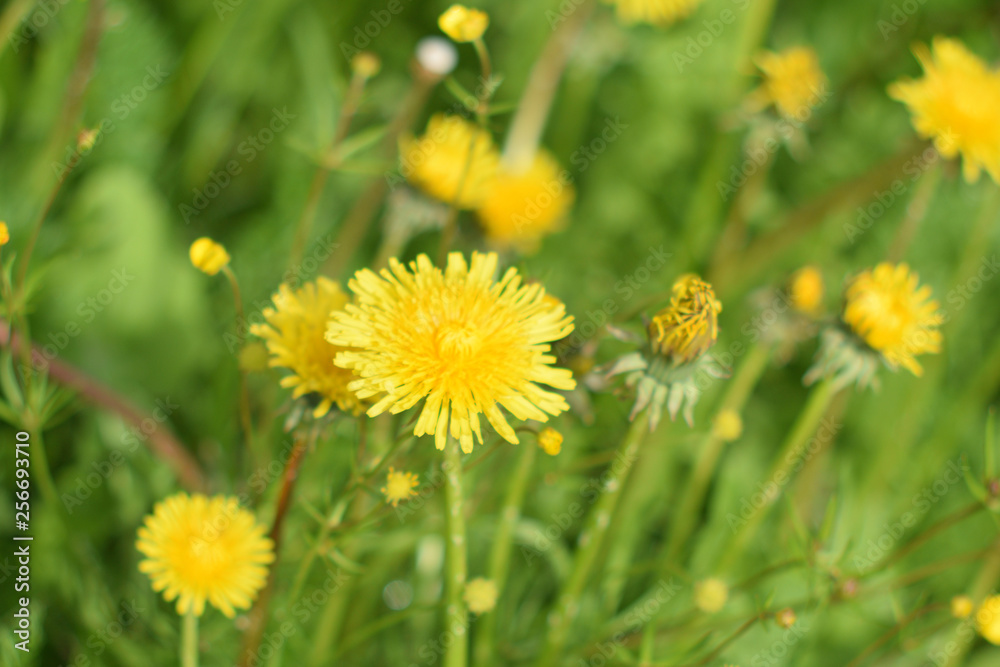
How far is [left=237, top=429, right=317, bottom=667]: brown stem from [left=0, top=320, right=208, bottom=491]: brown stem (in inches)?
12.0

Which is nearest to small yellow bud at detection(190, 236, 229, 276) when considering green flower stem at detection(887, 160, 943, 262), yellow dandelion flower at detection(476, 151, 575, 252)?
yellow dandelion flower at detection(476, 151, 575, 252)

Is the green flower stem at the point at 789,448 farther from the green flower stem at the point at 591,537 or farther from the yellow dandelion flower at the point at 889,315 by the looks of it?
the green flower stem at the point at 591,537

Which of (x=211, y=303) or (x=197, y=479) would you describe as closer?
(x=197, y=479)

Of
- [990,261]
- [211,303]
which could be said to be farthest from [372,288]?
[990,261]

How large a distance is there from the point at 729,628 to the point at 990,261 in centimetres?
129

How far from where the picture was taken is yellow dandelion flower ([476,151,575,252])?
1.48m

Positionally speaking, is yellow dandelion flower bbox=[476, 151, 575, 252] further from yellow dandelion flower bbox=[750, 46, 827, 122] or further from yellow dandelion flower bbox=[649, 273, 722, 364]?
yellow dandelion flower bbox=[649, 273, 722, 364]

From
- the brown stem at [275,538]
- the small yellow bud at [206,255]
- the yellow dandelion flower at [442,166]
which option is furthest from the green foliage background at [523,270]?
the small yellow bud at [206,255]

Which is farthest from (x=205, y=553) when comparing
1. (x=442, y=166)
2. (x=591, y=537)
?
(x=442, y=166)

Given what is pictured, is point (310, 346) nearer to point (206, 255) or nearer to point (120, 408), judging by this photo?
point (206, 255)

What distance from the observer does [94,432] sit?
1279 millimetres

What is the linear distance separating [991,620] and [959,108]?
875 mm

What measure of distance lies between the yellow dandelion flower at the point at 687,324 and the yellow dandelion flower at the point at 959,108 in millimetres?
755

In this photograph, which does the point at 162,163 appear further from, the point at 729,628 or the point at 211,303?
the point at 729,628
